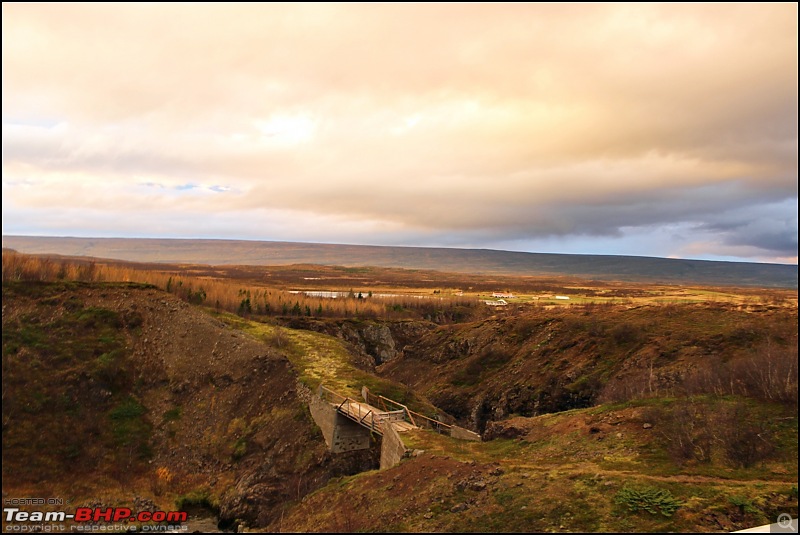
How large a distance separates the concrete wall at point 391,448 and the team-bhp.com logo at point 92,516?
13461 mm

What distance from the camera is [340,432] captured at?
31.6m

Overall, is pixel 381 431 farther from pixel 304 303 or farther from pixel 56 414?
pixel 304 303

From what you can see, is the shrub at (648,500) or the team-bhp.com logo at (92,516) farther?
the team-bhp.com logo at (92,516)

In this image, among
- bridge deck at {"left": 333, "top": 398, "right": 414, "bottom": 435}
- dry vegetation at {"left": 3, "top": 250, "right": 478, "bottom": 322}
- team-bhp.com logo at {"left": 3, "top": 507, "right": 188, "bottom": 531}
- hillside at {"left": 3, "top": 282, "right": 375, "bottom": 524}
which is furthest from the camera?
dry vegetation at {"left": 3, "top": 250, "right": 478, "bottom": 322}

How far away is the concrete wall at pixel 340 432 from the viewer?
31484 millimetres

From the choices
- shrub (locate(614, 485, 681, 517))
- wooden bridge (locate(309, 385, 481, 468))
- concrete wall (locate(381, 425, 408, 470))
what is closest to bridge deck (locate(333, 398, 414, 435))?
wooden bridge (locate(309, 385, 481, 468))

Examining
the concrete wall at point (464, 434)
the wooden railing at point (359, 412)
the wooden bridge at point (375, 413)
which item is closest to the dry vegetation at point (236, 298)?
the wooden railing at point (359, 412)

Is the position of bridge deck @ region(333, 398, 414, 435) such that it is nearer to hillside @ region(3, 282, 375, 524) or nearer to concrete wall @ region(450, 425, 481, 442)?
concrete wall @ region(450, 425, 481, 442)

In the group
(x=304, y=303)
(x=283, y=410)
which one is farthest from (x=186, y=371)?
(x=304, y=303)

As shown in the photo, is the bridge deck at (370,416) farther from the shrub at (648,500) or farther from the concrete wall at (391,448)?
the shrub at (648,500)

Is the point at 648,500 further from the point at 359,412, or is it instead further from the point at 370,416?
the point at 359,412

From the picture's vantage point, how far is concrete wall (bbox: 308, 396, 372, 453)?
31.5 meters

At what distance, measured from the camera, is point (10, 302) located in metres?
43.5

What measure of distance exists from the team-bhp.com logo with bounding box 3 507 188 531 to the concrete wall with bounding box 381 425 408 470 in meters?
13.5
